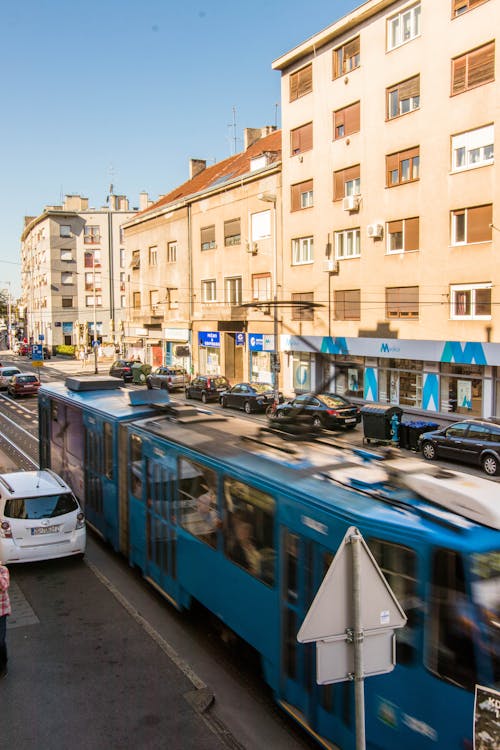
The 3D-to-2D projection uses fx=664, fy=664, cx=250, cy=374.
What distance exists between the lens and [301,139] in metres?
32.6

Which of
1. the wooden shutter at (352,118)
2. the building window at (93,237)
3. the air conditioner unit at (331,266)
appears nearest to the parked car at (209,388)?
the air conditioner unit at (331,266)

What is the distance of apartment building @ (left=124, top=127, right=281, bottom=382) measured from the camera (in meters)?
36.2

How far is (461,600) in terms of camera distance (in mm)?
4410

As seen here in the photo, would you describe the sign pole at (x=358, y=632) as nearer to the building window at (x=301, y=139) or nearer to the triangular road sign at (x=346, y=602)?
the triangular road sign at (x=346, y=602)

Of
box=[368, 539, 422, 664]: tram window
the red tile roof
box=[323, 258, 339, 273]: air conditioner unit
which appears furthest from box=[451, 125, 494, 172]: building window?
box=[368, 539, 422, 664]: tram window

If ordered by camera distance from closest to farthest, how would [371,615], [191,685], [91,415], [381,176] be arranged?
[371,615] < [191,685] < [91,415] < [381,176]

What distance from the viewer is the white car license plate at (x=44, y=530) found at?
10.2 metres

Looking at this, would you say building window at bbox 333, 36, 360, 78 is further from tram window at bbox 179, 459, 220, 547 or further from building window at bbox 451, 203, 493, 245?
tram window at bbox 179, 459, 220, 547

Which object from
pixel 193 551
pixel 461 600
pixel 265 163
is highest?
pixel 265 163

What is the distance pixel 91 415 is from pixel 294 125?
25.3 meters

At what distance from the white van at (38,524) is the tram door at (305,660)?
17.6 ft

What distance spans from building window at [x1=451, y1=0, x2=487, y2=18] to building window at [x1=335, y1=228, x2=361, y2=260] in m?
8.96

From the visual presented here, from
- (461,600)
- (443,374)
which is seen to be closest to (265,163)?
(443,374)

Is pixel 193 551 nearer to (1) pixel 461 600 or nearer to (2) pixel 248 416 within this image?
(1) pixel 461 600
